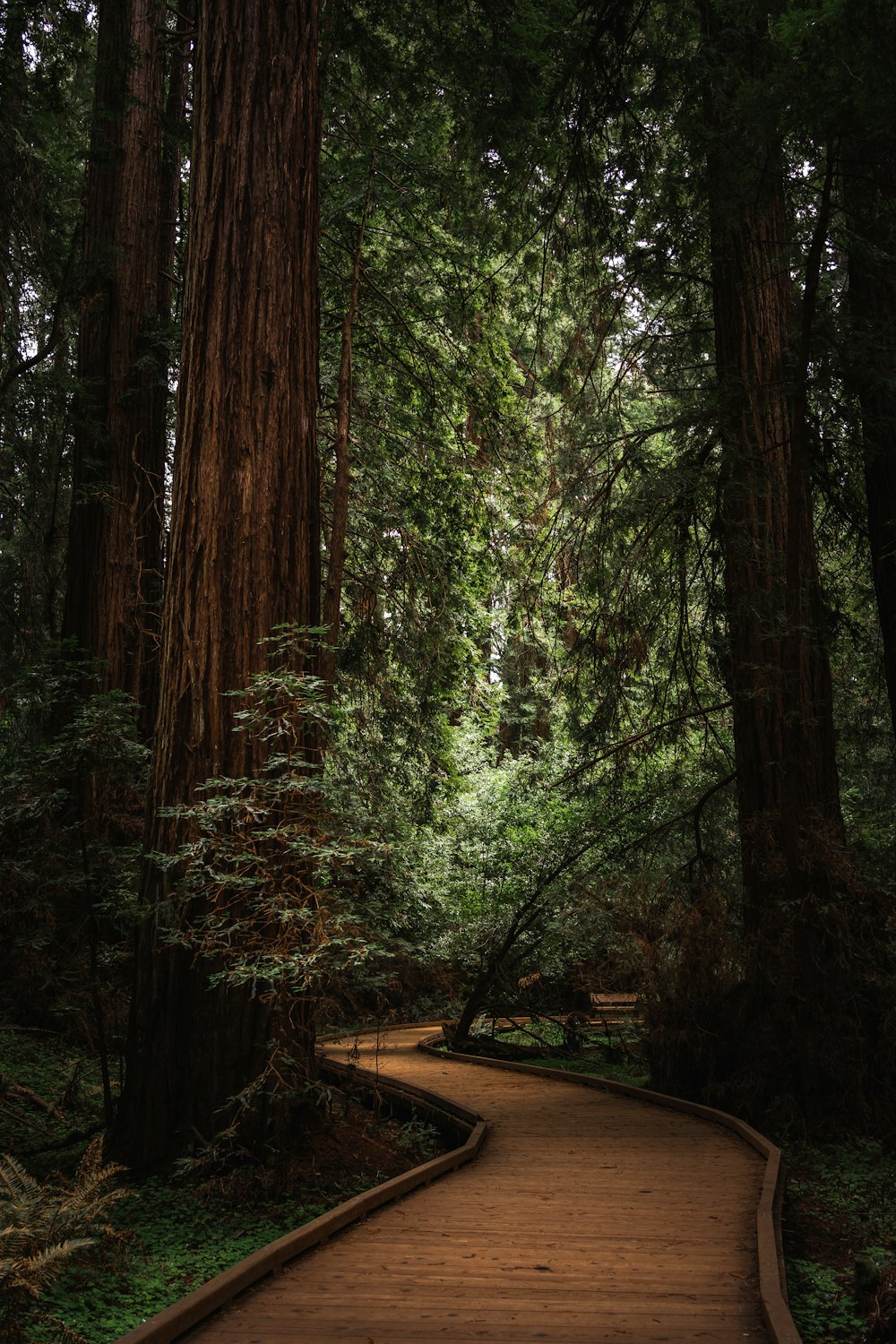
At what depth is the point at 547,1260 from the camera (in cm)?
421

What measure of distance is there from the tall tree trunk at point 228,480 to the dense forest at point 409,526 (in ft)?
0.08

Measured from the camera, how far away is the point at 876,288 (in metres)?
8.59

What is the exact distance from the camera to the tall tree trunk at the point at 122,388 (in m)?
9.62

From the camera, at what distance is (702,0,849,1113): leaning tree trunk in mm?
7668

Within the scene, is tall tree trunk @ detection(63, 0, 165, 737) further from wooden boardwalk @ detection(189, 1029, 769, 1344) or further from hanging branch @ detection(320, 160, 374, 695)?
wooden boardwalk @ detection(189, 1029, 769, 1344)

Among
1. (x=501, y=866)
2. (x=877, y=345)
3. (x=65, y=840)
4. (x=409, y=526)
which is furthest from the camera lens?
(x=501, y=866)

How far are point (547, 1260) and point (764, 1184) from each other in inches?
67.5

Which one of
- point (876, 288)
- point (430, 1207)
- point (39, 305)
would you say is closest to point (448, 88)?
point (876, 288)

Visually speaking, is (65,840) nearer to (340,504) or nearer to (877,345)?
(340,504)

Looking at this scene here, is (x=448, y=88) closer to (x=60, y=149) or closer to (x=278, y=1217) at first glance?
(x=60, y=149)

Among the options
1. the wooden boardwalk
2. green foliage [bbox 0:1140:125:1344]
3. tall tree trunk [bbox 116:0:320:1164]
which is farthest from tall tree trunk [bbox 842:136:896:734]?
green foliage [bbox 0:1140:125:1344]

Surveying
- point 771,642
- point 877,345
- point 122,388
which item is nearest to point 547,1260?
point 771,642

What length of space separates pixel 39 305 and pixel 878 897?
391 inches

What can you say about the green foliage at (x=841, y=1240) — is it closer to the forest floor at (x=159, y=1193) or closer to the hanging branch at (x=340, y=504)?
the forest floor at (x=159, y=1193)
